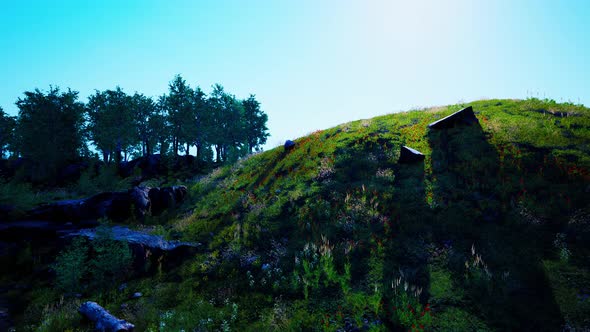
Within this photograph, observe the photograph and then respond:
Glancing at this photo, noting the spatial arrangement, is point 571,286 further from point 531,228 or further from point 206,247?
point 206,247

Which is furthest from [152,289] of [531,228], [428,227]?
[531,228]

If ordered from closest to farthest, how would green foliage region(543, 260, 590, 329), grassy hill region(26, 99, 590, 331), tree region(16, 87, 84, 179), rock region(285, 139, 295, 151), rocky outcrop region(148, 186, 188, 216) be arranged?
green foliage region(543, 260, 590, 329) < grassy hill region(26, 99, 590, 331) < rocky outcrop region(148, 186, 188, 216) < rock region(285, 139, 295, 151) < tree region(16, 87, 84, 179)

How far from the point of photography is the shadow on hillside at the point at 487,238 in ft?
19.4

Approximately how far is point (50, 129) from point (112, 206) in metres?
33.9

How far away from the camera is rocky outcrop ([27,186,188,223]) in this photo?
16.6 m

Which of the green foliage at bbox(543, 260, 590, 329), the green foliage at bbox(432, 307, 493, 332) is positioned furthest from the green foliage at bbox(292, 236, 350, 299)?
the green foliage at bbox(543, 260, 590, 329)

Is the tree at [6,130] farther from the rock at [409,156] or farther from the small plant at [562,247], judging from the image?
the small plant at [562,247]

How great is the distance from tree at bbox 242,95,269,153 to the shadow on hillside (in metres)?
45.2

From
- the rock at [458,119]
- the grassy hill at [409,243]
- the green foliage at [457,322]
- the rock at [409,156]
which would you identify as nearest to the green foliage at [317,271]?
the grassy hill at [409,243]

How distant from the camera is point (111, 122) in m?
43.3

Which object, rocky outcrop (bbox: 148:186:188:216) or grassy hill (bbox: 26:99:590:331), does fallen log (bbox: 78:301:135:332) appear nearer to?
grassy hill (bbox: 26:99:590:331)

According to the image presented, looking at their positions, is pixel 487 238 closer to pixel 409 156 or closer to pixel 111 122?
pixel 409 156

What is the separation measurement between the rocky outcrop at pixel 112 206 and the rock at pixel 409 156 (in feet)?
52.3

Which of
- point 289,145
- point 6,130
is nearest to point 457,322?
point 289,145
